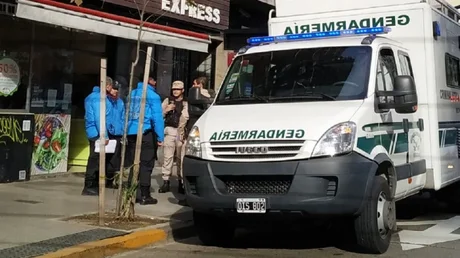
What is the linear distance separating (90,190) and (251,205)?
435 cm

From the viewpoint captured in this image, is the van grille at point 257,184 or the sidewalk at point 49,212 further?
the sidewalk at point 49,212

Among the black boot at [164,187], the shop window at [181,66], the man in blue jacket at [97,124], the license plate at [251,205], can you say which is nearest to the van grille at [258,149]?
the license plate at [251,205]

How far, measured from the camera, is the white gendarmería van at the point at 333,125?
611cm

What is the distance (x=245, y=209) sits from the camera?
6211mm

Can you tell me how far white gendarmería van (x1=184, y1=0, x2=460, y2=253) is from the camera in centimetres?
611

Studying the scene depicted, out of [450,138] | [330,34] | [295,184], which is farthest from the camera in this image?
[450,138]

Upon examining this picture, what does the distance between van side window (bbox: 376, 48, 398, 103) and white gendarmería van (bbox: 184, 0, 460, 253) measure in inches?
0.6

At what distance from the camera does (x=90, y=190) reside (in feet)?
32.3

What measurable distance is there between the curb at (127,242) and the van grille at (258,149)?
1.46 meters

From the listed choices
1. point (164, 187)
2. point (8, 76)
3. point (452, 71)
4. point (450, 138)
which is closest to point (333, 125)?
point (450, 138)

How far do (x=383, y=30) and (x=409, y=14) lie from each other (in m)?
0.63

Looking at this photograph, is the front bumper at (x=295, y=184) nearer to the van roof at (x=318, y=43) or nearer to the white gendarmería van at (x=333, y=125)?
the white gendarmería van at (x=333, y=125)

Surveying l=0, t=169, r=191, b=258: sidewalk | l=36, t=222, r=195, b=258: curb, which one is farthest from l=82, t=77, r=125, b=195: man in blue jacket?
l=36, t=222, r=195, b=258: curb

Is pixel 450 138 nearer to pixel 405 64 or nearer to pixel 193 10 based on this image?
pixel 405 64
